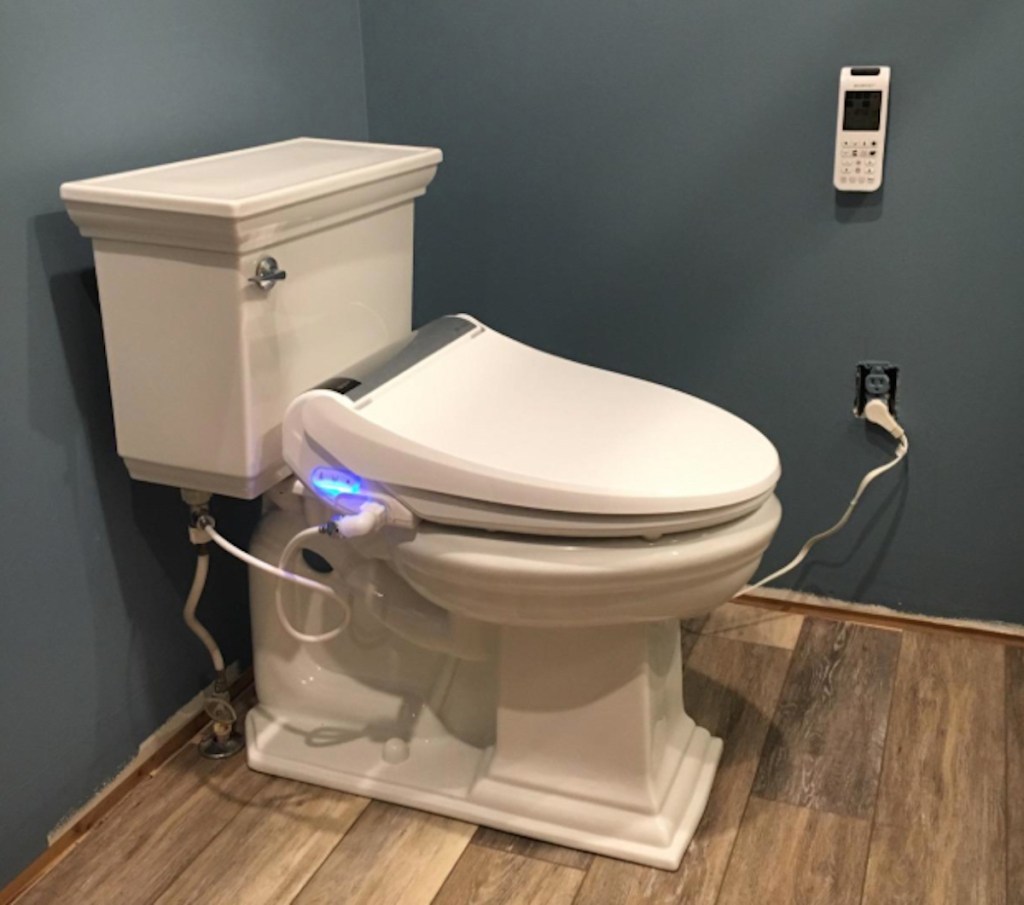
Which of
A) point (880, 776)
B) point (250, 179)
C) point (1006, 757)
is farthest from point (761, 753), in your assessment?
point (250, 179)

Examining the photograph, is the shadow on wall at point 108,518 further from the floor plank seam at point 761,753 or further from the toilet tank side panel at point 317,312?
the floor plank seam at point 761,753

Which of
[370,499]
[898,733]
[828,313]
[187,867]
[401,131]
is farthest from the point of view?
[401,131]

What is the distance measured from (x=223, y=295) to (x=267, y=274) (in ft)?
0.17

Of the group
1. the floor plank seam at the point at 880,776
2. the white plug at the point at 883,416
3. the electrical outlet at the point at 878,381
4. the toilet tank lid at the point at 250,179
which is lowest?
the floor plank seam at the point at 880,776

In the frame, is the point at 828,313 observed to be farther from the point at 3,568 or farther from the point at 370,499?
the point at 3,568

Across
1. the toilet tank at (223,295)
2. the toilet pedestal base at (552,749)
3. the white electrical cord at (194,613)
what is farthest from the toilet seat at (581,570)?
the white electrical cord at (194,613)

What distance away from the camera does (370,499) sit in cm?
120

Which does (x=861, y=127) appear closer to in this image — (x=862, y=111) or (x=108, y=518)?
(x=862, y=111)

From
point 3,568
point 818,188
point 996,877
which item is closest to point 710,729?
point 996,877

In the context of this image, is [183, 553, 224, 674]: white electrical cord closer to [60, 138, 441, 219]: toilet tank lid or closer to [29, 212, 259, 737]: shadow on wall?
[29, 212, 259, 737]: shadow on wall

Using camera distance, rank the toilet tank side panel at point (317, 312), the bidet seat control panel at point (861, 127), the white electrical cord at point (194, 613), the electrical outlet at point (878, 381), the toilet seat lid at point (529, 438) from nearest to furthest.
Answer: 1. the toilet seat lid at point (529, 438)
2. the toilet tank side panel at point (317, 312)
3. the white electrical cord at point (194, 613)
4. the bidet seat control panel at point (861, 127)
5. the electrical outlet at point (878, 381)

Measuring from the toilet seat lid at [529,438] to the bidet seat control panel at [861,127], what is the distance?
1.49ft

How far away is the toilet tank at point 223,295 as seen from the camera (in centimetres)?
119

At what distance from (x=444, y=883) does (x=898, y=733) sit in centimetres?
62
